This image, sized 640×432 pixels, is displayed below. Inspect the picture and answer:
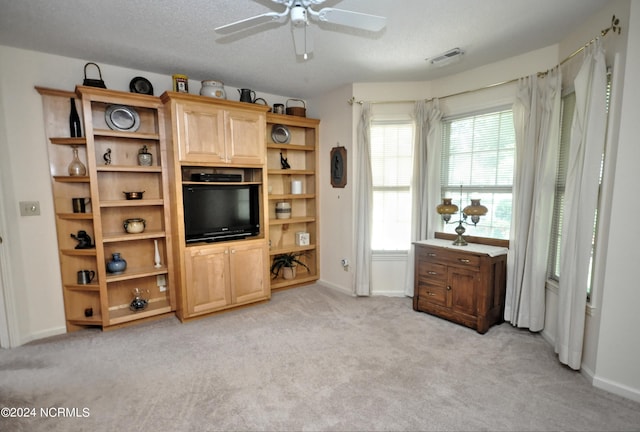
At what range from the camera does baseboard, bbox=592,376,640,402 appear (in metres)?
1.99

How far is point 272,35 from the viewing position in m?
2.54

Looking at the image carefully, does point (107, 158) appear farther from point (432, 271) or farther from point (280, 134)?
point (432, 271)

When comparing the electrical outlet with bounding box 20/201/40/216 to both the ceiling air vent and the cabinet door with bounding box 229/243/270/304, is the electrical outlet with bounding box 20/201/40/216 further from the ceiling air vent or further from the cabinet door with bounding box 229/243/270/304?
the ceiling air vent

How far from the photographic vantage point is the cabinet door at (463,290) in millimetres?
2951

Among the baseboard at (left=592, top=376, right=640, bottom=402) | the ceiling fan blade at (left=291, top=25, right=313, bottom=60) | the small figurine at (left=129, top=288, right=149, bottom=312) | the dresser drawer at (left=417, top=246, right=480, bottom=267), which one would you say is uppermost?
the ceiling fan blade at (left=291, top=25, right=313, bottom=60)

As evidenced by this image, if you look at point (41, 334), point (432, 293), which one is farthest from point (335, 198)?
point (41, 334)

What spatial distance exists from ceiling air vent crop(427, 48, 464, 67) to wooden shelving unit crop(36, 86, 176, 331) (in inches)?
112

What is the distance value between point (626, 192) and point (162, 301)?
14.0 ft

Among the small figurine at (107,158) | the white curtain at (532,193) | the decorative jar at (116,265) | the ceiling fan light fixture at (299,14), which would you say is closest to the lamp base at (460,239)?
the white curtain at (532,193)

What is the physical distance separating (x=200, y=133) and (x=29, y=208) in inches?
66.8

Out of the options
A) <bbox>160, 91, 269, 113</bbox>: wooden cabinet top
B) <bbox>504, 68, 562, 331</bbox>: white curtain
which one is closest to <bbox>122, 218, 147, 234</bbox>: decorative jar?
<bbox>160, 91, 269, 113</bbox>: wooden cabinet top

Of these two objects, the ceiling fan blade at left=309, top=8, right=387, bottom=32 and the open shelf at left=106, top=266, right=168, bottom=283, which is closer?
the ceiling fan blade at left=309, top=8, right=387, bottom=32

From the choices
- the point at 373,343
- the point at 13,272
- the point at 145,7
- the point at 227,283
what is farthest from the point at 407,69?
the point at 13,272

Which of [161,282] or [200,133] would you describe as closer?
[200,133]
